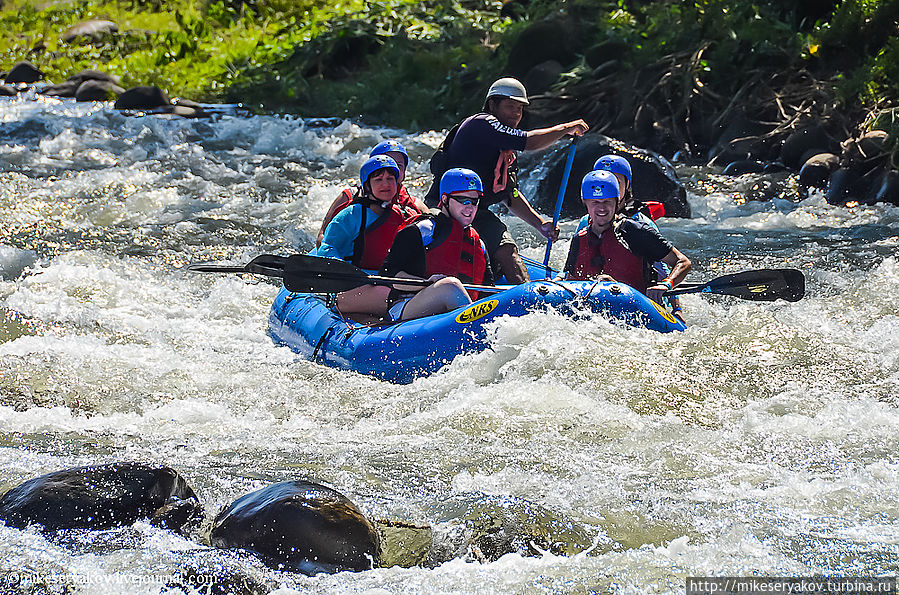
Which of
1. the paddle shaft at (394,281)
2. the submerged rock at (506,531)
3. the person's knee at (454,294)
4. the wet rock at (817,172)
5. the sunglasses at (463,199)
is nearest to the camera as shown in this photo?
the submerged rock at (506,531)

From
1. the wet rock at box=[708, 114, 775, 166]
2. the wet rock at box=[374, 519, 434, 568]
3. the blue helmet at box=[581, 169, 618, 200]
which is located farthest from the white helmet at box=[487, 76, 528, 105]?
the wet rock at box=[708, 114, 775, 166]

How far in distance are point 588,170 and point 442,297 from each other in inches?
187

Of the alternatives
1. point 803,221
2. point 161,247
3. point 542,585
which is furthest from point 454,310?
point 803,221

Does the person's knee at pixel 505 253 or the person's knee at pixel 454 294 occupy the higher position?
the person's knee at pixel 454 294

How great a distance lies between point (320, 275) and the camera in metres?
6.25

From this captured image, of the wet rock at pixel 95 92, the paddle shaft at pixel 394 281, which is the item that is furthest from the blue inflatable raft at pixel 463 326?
the wet rock at pixel 95 92

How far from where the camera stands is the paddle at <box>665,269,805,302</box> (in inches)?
254

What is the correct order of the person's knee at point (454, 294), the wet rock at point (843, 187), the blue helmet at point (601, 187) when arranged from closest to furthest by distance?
the person's knee at point (454, 294) → the blue helmet at point (601, 187) → the wet rock at point (843, 187)

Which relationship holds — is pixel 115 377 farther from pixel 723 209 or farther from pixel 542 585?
pixel 723 209

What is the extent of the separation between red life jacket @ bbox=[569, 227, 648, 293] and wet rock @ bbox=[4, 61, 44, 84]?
47.8 feet

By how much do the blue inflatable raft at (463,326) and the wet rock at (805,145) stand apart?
580 cm

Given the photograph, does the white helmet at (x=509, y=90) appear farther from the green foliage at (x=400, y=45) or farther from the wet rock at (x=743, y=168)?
the green foliage at (x=400, y=45)

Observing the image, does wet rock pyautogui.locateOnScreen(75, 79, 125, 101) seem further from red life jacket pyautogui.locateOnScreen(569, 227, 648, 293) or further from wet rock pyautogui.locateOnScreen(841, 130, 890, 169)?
red life jacket pyautogui.locateOnScreen(569, 227, 648, 293)

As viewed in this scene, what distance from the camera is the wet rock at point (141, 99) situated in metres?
15.4
